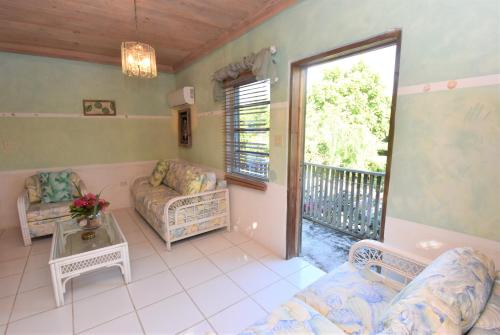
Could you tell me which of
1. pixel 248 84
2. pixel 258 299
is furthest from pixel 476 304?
pixel 248 84

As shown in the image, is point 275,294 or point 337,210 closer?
point 275,294

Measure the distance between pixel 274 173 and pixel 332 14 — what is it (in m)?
1.45

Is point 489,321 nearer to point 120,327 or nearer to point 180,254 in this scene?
point 120,327

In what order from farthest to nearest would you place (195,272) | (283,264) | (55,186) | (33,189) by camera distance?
1. (55,186)
2. (33,189)
3. (283,264)
4. (195,272)

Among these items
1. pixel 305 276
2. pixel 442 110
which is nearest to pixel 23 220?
pixel 305 276

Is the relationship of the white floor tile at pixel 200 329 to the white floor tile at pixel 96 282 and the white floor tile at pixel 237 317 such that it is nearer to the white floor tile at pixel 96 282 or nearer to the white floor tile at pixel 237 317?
the white floor tile at pixel 237 317

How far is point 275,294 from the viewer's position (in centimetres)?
196

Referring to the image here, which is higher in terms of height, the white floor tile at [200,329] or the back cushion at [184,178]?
the back cushion at [184,178]

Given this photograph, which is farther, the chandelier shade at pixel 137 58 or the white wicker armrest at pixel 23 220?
the white wicker armrest at pixel 23 220

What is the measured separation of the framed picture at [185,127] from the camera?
393 cm

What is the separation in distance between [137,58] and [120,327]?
203cm

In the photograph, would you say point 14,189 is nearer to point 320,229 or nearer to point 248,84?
point 248,84

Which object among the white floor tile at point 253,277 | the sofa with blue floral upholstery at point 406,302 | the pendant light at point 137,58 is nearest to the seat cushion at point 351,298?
the sofa with blue floral upholstery at point 406,302

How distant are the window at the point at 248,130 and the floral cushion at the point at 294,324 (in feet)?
5.44
